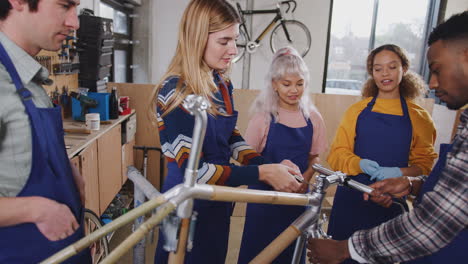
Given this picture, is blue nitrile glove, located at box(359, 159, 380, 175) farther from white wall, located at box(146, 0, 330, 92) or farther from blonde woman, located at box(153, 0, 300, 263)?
white wall, located at box(146, 0, 330, 92)

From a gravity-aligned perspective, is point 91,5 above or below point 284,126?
above

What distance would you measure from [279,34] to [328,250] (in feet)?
16.0

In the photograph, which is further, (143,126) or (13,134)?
(143,126)

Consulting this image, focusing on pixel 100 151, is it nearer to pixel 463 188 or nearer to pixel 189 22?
pixel 189 22

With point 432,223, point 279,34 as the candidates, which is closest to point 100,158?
point 432,223

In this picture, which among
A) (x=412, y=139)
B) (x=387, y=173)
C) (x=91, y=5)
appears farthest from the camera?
(x=91, y=5)

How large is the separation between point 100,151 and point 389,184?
1795 millimetres

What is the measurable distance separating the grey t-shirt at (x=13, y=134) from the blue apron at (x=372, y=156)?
1.39 meters

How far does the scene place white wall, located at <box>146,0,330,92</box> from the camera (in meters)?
5.17

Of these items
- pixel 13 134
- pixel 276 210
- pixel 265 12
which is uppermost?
pixel 265 12

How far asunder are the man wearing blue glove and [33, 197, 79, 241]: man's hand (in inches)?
27.5

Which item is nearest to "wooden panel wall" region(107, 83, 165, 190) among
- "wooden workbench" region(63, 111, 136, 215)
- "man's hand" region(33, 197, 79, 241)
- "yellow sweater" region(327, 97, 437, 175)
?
"wooden workbench" region(63, 111, 136, 215)

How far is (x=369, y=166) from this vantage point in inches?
61.7

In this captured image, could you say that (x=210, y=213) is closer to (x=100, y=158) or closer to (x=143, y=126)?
(x=100, y=158)
